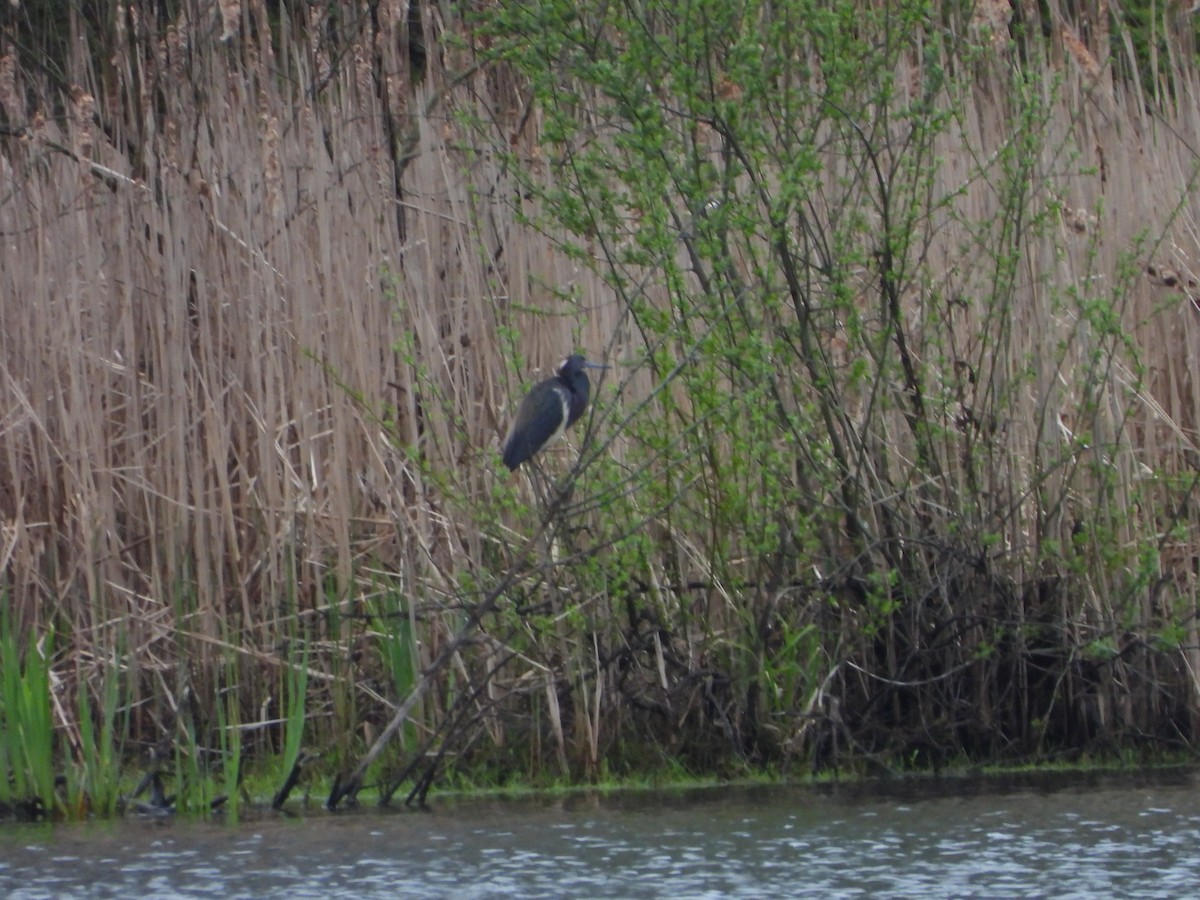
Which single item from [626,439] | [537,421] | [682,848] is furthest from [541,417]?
[682,848]

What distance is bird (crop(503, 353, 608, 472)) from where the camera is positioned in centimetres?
456

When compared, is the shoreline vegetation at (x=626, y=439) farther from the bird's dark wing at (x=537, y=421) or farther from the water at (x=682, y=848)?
the water at (x=682, y=848)

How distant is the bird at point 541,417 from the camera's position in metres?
4.56

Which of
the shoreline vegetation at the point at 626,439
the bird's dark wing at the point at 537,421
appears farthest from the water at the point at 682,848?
the bird's dark wing at the point at 537,421

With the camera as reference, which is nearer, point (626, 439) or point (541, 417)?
point (541, 417)

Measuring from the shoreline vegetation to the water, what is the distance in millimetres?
236

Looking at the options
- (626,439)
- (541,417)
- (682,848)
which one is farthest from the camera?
(626,439)

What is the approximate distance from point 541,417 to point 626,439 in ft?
1.42

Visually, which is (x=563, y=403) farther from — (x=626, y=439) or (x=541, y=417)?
(x=626, y=439)

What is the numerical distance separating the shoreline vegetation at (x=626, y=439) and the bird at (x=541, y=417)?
4.8 inches

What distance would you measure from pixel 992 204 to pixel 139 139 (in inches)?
101

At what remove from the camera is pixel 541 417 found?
4562mm

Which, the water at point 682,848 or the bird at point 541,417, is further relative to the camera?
the bird at point 541,417

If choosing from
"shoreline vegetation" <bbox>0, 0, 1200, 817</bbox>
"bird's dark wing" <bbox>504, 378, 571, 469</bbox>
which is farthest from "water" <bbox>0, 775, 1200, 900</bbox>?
"bird's dark wing" <bbox>504, 378, 571, 469</bbox>
